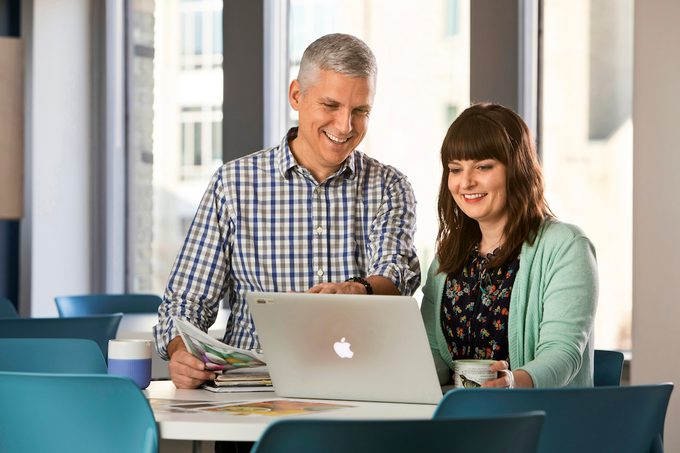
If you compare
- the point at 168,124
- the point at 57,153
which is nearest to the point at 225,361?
the point at 168,124

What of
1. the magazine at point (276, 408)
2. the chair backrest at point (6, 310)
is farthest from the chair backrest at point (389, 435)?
the chair backrest at point (6, 310)

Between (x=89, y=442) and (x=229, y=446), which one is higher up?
(x=89, y=442)

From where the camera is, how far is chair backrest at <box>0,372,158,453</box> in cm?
185

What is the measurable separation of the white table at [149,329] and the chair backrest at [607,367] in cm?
136

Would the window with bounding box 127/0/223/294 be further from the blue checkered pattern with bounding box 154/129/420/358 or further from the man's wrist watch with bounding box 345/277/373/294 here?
the man's wrist watch with bounding box 345/277/373/294

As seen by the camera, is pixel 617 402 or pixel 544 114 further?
pixel 544 114

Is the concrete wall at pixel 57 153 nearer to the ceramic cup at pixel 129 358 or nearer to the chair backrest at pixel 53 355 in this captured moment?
the chair backrest at pixel 53 355

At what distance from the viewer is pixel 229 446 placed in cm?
269

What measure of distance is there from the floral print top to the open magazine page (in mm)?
504

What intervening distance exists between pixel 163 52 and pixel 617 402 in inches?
195

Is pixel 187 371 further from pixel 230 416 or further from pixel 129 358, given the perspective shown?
pixel 230 416

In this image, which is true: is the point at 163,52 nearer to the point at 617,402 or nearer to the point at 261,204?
the point at 261,204

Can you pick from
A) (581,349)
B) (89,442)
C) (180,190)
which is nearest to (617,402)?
(581,349)

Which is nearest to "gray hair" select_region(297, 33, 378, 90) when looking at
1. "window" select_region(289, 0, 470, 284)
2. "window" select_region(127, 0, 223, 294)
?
"window" select_region(289, 0, 470, 284)
